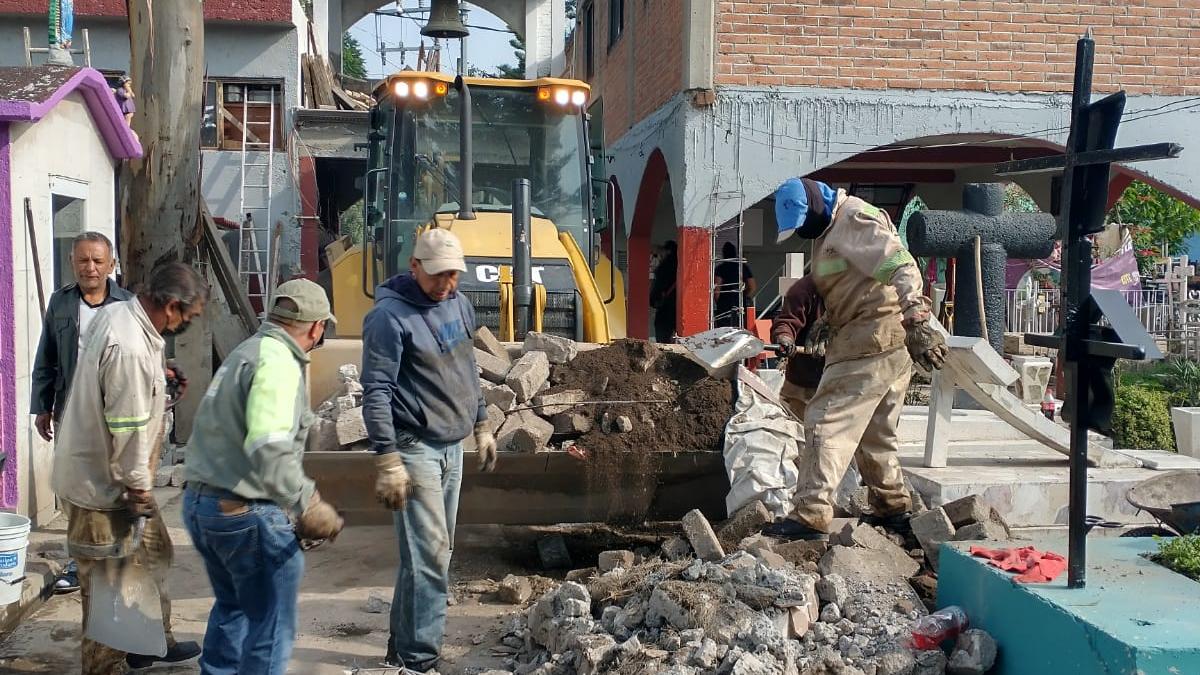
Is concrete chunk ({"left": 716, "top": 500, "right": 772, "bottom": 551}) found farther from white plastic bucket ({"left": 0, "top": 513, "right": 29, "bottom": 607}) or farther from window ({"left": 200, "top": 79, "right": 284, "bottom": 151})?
window ({"left": 200, "top": 79, "right": 284, "bottom": 151})

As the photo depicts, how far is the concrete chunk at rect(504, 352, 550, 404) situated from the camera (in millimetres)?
6195

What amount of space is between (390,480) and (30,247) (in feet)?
13.1

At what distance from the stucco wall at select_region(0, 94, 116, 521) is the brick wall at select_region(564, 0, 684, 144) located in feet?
12.4

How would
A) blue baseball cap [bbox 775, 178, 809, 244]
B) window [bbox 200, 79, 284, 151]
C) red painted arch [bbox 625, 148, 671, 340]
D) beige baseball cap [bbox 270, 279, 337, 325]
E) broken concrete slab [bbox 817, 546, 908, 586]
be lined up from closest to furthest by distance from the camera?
beige baseball cap [bbox 270, 279, 337, 325], broken concrete slab [bbox 817, 546, 908, 586], blue baseball cap [bbox 775, 178, 809, 244], red painted arch [bbox 625, 148, 671, 340], window [bbox 200, 79, 284, 151]

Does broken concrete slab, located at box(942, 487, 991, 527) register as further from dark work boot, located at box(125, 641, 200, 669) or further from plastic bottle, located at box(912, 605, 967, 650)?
dark work boot, located at box(125, 641, 200, 669)

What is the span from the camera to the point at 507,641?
5031 millimetres

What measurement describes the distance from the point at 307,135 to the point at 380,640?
38.6 ft

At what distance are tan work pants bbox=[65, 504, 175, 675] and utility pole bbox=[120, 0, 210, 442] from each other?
4.40 m

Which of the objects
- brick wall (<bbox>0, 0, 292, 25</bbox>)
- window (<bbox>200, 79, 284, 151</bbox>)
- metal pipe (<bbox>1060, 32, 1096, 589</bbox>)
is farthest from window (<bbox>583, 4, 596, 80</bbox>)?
metal pipe (<bbox>1060, 32, 1096, 589</bbox>)

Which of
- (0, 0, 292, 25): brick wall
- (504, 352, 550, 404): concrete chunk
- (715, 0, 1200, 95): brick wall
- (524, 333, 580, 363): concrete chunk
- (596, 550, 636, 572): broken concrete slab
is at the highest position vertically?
(0, 0, 292, 25): brick wall

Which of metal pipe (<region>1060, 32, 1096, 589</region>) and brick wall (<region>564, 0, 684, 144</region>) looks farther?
brick wall (<region>564, 0, 684, 144</region>)

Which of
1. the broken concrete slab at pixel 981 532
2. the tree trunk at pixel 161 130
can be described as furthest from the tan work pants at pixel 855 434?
the tree trunk at pixel 161 130

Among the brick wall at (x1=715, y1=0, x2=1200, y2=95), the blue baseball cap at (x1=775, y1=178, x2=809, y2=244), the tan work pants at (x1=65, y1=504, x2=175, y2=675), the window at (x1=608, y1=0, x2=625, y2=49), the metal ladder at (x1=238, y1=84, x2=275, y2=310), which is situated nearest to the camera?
the tan work pants at (x1=65, y1=504, x2=175, y2=675)

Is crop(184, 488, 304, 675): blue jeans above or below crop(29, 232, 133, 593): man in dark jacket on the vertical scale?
below
